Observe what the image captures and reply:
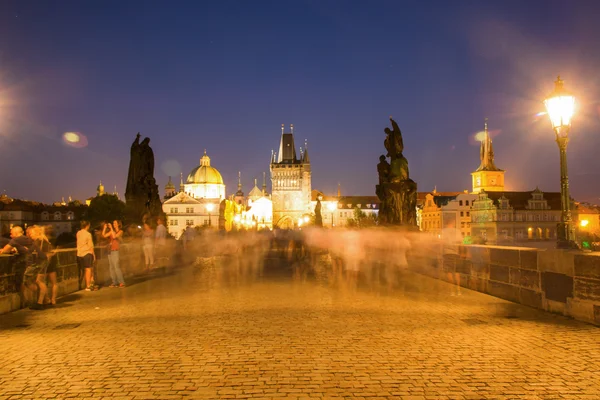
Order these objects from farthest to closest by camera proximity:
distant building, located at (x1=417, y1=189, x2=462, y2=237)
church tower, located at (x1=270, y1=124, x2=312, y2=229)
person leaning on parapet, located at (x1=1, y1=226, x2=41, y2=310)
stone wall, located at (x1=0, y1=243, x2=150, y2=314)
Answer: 1. church tower, located at (x1=270, y1=124, x2=312, y2=229)
2. distant building, located at (x1=417, y1=189, x2=462, y2=237)
3. person leaning on parapet, located at (x1=1, y1=226, x2=41, y2=310)
4. stone wall, located at (x1=0, y1=243, x2=150, y2=314)

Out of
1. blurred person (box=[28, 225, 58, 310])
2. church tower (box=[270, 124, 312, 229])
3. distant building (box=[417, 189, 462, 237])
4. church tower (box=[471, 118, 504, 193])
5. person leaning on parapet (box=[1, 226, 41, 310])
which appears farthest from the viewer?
church tower (box=[270, 124, 312, 229])

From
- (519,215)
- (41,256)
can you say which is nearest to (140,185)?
(41,256)

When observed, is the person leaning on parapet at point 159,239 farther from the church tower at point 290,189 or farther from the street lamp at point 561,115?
the church tower at point 290,189

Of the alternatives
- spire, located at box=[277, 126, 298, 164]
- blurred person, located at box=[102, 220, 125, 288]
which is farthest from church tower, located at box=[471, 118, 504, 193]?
blurred person, located at box=[102, 220, 125, 288]

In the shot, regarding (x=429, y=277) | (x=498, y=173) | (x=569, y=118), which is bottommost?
(x=429, y=277)

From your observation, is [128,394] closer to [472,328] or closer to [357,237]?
[472,328]

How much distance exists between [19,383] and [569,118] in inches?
414

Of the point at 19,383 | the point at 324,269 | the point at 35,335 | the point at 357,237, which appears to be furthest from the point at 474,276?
the point at 357,237

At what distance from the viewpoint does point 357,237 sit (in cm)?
2691

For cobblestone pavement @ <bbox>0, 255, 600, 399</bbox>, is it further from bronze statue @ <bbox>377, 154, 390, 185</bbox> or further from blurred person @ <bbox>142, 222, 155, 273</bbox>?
bronze statue @ <bbox>377, 154, 390, 185</bbox>

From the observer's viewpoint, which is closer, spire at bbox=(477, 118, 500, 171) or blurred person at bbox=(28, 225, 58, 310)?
blurred person at bbox=(28, 225, 58, 310)

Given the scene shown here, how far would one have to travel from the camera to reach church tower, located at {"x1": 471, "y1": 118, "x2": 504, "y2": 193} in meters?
140

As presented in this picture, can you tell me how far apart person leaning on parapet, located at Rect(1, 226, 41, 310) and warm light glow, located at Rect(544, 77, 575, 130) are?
10382 millimetres

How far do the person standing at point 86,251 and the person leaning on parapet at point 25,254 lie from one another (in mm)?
2252
